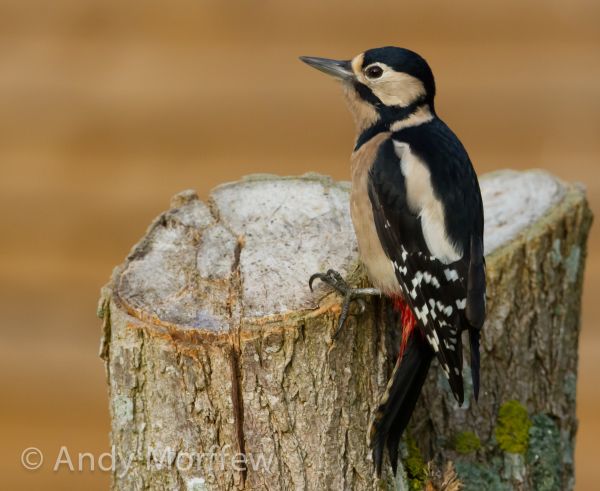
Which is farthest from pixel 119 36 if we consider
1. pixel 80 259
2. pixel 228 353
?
pixel 228 353

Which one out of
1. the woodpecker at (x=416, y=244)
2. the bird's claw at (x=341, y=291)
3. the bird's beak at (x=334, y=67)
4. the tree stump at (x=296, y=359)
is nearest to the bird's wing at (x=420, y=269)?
the woodpecker at (x=416, y=244)

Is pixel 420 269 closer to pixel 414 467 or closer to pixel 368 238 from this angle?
pixel 368 238

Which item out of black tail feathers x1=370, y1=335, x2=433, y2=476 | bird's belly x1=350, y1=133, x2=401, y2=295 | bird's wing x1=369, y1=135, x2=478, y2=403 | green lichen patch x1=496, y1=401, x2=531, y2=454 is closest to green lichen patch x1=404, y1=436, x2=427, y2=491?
black tail feathers x1=370, y1=335, x2=433, y2=476

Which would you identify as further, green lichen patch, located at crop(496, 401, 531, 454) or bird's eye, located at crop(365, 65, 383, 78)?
bird's eye, located at crop(365, 65, 383, 78)

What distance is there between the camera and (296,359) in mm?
3637

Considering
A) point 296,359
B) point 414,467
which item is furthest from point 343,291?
point 414,467

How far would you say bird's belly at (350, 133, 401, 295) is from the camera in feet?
13.3

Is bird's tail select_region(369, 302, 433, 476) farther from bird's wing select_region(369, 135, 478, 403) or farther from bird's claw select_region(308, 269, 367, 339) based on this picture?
bird's claw select_region(308, 269, 367, 339)

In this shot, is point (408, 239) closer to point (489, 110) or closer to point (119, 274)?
point (119, 274)

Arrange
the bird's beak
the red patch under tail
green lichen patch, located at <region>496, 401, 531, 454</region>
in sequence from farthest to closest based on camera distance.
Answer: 1. the bird's beak
2. green lichen patch, located at <region>496, 401, 531, 454</region>
3. the red patch under tail

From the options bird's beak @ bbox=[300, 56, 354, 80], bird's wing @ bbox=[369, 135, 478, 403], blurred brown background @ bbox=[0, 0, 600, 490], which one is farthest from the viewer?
blurred brown background @ bbox=[0, 0, 600, 490]

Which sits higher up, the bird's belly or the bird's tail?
the bird's belly

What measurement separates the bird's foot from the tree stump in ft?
0.09

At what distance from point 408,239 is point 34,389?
11.4ft
